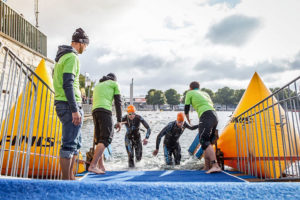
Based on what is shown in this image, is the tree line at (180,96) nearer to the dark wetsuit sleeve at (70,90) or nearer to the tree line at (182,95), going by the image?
the tree line at (182,95)

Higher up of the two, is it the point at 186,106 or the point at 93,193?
the point at 186,106

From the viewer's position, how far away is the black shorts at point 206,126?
4.71 meters

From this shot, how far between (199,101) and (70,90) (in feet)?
9.38

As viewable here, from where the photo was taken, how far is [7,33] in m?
13.0

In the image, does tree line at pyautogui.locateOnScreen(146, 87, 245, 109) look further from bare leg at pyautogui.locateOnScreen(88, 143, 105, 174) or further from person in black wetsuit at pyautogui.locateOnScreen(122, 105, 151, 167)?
bare leg at pyautogui.locateOnScreen(88, 143, 105, 174)

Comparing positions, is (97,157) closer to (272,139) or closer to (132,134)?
(132,134)

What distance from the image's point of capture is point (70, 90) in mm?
2971

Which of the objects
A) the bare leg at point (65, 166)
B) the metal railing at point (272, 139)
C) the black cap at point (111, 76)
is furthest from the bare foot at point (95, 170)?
the metal railing at point (272, 139)

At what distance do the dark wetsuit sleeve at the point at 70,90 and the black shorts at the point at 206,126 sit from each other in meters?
2.72

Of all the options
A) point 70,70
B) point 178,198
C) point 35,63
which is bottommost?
point 178,198

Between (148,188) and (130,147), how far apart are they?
589 centimetres

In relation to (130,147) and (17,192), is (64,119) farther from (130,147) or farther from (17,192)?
(130,147)

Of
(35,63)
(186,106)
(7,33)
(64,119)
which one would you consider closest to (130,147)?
(186,106)

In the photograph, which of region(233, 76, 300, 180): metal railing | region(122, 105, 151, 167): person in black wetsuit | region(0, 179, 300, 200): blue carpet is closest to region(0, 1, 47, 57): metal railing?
region(122, 105, 151, 167): person in black wetsuit
